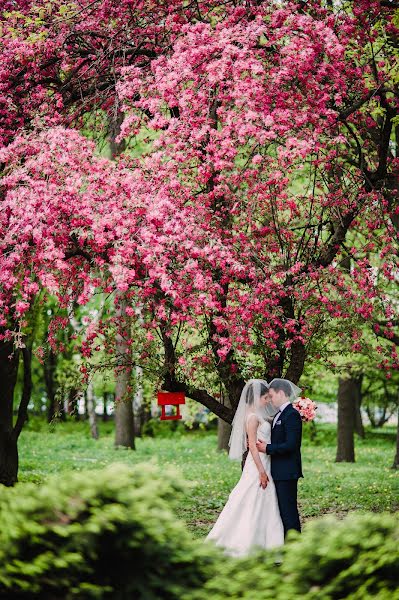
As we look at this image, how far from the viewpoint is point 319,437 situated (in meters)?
33.7

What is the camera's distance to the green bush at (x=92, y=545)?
4066 millimetres

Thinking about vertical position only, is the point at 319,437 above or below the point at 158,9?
below

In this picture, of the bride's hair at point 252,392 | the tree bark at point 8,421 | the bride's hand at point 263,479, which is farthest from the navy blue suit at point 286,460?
the tree bark at point 8,421

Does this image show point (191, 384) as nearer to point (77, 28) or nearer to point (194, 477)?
point (77, 28)

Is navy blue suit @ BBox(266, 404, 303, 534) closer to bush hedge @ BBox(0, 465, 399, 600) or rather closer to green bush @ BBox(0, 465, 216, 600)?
bush hedge @ BBox(0, 465, 399, 600)

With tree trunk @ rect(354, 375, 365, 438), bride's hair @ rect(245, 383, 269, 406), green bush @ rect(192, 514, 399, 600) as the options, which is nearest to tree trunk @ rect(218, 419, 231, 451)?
tree trunk @ rect(354, 375, 365, 438)

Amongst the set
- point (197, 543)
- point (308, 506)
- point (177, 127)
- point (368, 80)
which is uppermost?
point (368, 80)

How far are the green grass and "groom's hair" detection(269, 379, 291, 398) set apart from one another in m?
1.45

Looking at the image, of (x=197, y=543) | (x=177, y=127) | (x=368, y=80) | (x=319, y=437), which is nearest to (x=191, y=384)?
(x=177, y=127)

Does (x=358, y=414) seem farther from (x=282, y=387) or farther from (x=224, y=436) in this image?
(x=282, y=387)

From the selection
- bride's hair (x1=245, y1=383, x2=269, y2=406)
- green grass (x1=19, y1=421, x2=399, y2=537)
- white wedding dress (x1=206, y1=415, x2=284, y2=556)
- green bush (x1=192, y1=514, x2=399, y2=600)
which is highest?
bride's hair (x1=245, y1=383, x2=269, y2=406)

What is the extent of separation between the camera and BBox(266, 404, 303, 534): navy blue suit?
840 cm

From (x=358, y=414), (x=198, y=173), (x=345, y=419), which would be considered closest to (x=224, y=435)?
(x=345, y=419)

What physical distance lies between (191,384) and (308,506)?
3992mm
